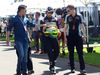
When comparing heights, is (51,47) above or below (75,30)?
below

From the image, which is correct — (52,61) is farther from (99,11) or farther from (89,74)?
(99,11)

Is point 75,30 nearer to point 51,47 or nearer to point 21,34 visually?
point 51,47

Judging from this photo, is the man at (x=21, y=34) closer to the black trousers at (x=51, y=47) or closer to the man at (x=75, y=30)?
the black trousers at (x=51, y=47)

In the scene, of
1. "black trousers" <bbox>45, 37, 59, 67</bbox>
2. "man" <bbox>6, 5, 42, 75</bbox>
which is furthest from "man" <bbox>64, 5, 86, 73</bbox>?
"man" <bbox>6, 5, 42, 75</bbox>

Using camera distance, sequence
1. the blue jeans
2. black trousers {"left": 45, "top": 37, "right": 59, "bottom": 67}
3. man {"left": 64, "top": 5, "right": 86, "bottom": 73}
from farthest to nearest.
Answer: black trousers {"left": 45, "top": 37, "right": 59, "bottom": 67}
man {"left": 64, "top": 5, "right": 86, "bottom": 73}
the blue jeans

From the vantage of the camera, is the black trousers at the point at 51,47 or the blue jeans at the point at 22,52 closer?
the blue jeans at the point at 22,52

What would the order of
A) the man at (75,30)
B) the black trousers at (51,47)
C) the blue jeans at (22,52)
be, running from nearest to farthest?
the blue jeans at (22,52) < the man at (75,30) < the black trousers at (51,47)

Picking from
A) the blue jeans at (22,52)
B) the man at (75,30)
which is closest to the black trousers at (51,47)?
the man at (75,30)

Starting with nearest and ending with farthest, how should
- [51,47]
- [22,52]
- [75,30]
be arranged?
[22,52], [75,30], [51,47]

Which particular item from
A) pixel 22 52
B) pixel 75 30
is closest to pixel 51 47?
pixel 75 30

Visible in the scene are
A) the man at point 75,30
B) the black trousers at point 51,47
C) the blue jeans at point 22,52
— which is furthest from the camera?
the black trousers at point 51,47

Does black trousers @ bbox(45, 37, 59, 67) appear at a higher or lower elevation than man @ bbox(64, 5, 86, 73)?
lower

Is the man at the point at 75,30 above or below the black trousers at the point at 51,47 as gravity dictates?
above

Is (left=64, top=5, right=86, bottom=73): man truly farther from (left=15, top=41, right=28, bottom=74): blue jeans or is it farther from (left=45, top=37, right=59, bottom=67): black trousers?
(left=15, top=41, right=28, bottom=74): blue jeans
